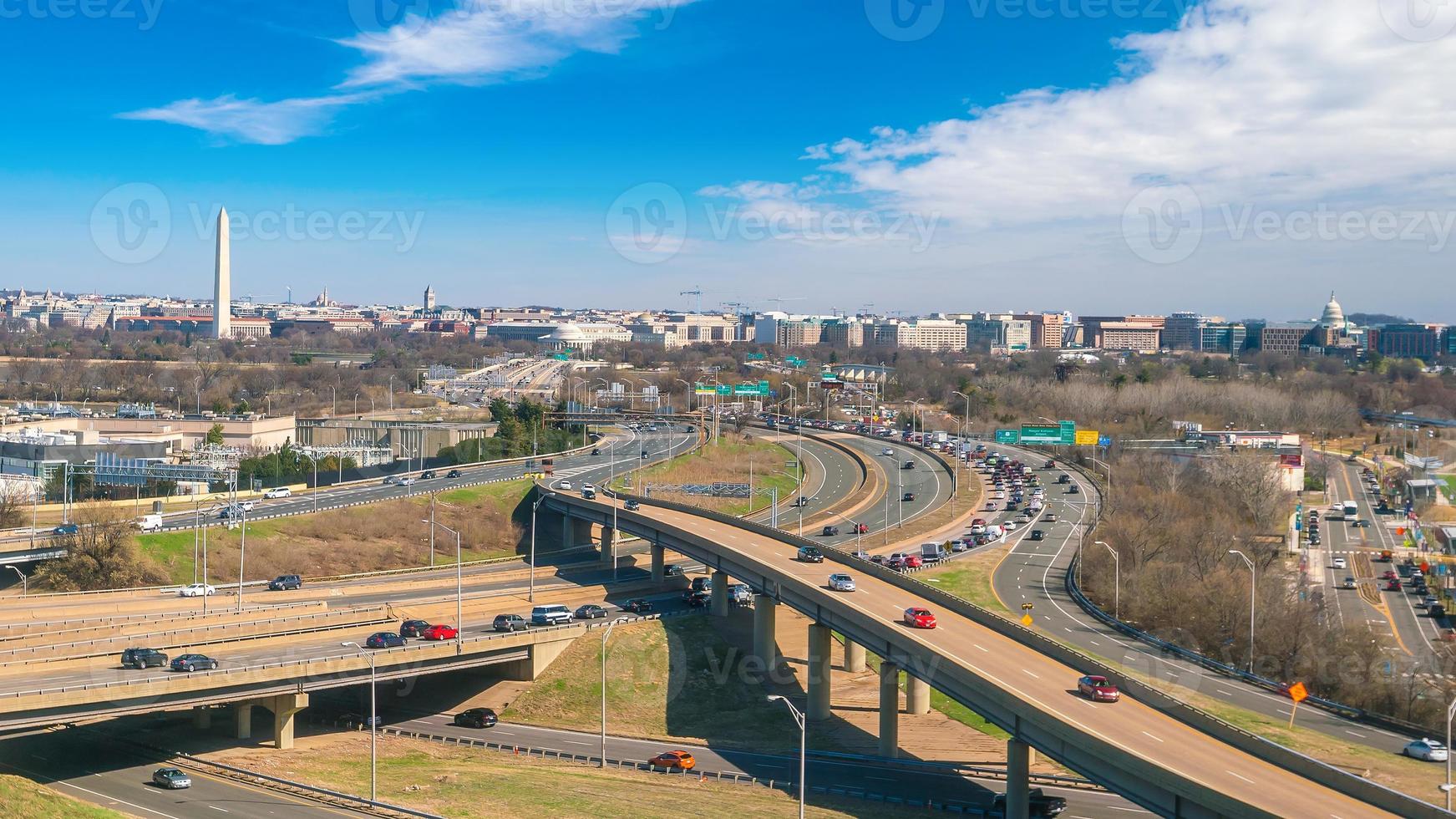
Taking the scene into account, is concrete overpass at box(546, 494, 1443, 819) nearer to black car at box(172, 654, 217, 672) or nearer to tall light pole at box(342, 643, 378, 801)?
tall light pole at box(342, 643, 378, 801)

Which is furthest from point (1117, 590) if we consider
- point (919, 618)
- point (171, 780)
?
point (171, 780)

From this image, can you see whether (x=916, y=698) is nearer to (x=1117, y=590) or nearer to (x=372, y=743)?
(x=1117, y=590)

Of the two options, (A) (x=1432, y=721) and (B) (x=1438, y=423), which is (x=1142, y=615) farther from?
(B) (x=1438, y=423)

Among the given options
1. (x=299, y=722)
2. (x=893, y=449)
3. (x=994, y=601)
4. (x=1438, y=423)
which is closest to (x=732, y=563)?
(x=994, y=601)

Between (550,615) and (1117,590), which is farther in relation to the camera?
(1117,590)

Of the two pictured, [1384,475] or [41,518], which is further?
[1384,475]
